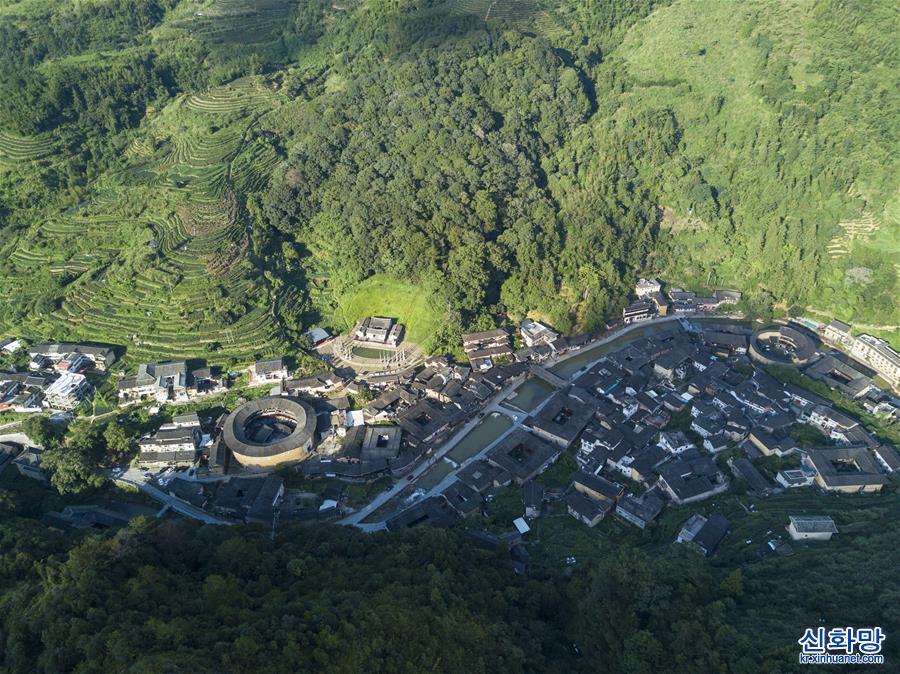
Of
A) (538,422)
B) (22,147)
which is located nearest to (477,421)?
(538,422)

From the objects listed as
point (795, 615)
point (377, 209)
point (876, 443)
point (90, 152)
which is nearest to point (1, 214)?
point (90, 152)

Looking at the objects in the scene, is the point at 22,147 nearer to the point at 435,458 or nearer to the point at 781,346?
the point at 435,458

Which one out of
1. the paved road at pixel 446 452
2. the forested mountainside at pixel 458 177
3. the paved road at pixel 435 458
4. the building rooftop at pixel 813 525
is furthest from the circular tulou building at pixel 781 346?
the paved road at pixel 435 458

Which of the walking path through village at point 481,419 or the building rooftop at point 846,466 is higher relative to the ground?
the building rooftop at point 846,466

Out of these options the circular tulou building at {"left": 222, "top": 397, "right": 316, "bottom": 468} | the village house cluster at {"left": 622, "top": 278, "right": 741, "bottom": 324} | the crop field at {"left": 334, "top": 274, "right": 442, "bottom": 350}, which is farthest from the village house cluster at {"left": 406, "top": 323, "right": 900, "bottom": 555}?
the circular tulou building at {"left": 222, "top": 397, "right": 316, "bottom": 468}

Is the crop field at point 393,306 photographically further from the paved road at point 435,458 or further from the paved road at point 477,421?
the paved road at point 477,421

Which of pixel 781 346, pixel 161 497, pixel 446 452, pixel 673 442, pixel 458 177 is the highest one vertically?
pixel 458 177
